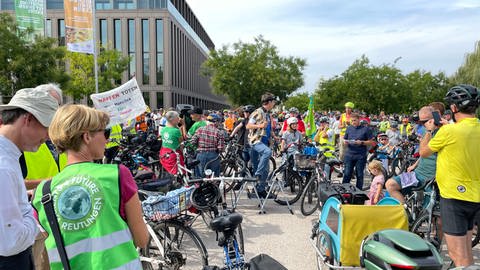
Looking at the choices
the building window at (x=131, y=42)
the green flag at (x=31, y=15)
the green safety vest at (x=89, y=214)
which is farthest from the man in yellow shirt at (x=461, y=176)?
the building window at (x=131, y=42)

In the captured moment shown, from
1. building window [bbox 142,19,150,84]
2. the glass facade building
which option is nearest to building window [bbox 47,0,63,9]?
the glass facade building

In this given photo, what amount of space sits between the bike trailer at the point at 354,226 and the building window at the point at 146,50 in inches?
1800

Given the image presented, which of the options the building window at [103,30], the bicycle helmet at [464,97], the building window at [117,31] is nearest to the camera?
the bicycle helmet at [464,97]

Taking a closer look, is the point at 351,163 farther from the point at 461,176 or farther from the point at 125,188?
the point at 125,188

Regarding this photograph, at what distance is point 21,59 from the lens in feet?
51.2

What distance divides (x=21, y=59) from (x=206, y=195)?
1508 centimetres

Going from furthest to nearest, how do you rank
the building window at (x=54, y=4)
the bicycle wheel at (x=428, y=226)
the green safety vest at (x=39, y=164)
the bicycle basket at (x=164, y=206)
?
1. the building window at (x=54, y=4)
2. the bicycle wheel at (x=428, y=226)
3. the bicycle basket at (x=164, y=206)
4. the green safety vest at (x=39, y=164)

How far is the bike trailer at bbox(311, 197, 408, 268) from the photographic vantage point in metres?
3.09

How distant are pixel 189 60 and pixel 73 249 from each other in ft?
206

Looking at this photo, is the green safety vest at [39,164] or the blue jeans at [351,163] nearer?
the green safety vest at [39,164]

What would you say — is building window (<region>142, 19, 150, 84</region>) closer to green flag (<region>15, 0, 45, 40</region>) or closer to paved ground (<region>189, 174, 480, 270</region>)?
green flag (<region>15, 0, 45, 40</region>)

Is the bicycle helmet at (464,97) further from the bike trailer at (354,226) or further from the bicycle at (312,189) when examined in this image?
the bicycle at (312,189)

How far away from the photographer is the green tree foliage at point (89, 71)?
28950mm

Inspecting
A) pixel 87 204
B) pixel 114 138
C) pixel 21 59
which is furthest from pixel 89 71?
pixel 87 204
